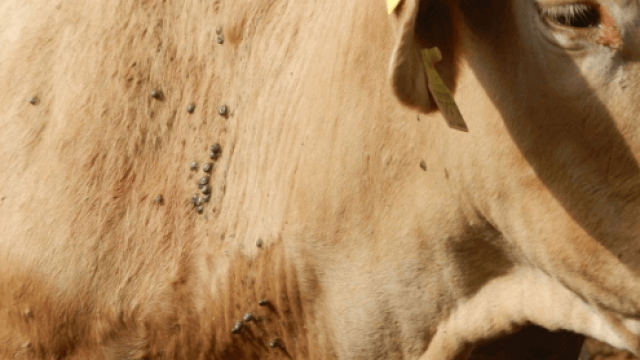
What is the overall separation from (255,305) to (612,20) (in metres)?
1.10

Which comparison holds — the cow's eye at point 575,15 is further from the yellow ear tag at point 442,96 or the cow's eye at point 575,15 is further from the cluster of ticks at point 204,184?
the cluster of ticks at point 204,184

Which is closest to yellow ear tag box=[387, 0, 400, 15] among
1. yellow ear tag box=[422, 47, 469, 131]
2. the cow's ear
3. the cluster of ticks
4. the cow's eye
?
the cow's ear

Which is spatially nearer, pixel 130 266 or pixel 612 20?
pixel 612 20

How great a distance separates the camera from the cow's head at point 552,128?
4.70 feet

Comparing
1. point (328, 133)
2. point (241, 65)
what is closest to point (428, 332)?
point (328, 133)

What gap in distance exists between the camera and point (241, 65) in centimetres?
201

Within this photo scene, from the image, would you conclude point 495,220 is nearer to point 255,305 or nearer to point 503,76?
point 503,76

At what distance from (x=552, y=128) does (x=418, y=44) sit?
321 mm

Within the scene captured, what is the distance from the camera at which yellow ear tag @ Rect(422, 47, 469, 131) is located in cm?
148

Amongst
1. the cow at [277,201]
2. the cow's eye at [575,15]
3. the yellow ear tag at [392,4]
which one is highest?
the yellow ear tag at [392,4]

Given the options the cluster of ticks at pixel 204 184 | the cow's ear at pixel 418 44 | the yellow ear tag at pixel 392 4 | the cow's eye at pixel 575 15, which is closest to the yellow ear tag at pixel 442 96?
the cow's ear at pixel 418 44

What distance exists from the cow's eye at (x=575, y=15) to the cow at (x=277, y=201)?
0.50 ft

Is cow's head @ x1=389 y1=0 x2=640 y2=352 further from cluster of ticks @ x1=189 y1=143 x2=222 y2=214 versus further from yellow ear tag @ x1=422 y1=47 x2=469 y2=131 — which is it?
cluster of ticks @ x1=189 y1=143 x2=222 y2=214

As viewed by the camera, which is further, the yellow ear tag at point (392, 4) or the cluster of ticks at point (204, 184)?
the cluster of ticks at point (204, 184)
